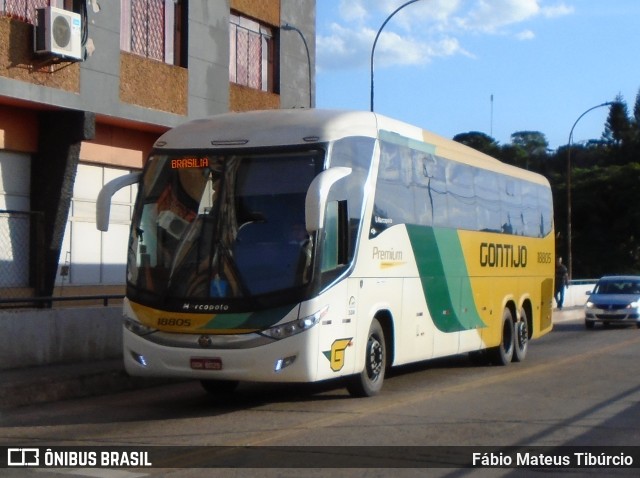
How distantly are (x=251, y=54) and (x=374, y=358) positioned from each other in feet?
45.1

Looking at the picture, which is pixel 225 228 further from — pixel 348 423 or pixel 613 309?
pixel 613 309

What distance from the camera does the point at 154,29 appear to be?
72.5ft

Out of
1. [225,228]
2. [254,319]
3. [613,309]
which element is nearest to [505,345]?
[254,319]

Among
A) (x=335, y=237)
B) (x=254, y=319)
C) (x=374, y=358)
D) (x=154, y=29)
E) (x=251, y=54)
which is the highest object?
(x=251, y=54)

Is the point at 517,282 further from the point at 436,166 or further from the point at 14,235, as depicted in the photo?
the point at 14,235

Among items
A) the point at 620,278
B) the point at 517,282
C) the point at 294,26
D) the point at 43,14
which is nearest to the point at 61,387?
the point at 43,14

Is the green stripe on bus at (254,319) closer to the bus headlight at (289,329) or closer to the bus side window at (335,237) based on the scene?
the bus headlight at (289,329)

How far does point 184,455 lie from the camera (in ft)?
30.9

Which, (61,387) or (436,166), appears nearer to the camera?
(61,387)

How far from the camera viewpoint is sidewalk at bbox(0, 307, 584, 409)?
42.7 ft

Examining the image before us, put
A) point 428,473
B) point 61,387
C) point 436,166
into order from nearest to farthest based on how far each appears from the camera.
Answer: point 428,473 < point 61,387 < point 436,166

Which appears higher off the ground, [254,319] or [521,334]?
[254,319]

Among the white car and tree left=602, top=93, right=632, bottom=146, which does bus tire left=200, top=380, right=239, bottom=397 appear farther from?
tree left=602, top=93, right=632, bottom=146

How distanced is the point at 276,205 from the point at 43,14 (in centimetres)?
838
